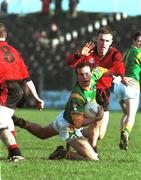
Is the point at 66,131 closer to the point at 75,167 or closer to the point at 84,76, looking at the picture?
the point at 84,76

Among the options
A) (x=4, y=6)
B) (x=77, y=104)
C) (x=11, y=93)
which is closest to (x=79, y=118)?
(x=77, y=104)

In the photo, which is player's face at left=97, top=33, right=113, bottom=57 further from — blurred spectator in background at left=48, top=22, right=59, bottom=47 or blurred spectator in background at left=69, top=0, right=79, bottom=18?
blurred spectator in background at left=69, top=0, right=79, bottom=18

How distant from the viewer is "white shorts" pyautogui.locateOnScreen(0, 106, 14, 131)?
8407 mm

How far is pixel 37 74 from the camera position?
3109 centimetres

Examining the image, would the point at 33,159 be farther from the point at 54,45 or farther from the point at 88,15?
the point at 88,15

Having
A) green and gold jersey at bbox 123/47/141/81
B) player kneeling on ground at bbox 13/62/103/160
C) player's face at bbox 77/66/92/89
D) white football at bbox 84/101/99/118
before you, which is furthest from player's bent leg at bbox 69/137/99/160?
green and gold jersey at bbox 123/47/141/81

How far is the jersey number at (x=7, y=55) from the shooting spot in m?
8.59

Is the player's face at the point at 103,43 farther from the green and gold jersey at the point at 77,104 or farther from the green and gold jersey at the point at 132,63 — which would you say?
the green and gold jersey at the point at 132,63

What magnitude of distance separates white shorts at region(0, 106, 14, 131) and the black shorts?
2.5 inches

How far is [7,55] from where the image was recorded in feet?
28.2

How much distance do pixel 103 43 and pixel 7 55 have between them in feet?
5.28

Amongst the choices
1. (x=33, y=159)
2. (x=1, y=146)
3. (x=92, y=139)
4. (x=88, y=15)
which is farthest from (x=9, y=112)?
(x=88, y=15)

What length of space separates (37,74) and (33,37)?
397cm

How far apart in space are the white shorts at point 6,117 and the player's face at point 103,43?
180 cm
